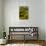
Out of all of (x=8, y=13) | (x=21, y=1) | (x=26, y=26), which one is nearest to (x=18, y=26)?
(x=26, y=26)

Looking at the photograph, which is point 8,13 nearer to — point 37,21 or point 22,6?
point 22,6

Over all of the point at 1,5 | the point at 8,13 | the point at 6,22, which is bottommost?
the point at 6,22

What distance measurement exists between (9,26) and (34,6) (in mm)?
1015

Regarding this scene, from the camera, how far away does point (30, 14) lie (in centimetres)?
406

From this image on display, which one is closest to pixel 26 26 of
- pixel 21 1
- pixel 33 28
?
pixel 33 28

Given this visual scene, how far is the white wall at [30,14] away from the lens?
13.3 ft

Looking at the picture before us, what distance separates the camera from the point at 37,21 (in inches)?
161

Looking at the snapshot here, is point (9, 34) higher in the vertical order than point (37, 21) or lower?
lower

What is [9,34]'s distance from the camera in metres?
3.92

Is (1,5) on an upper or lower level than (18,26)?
upper

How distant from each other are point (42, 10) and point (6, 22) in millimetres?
1206

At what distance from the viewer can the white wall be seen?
404 cm

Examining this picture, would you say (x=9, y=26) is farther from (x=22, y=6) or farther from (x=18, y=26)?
(x=22, y=6)

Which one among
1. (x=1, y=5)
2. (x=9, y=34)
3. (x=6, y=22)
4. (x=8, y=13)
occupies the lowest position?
(x=9, y=34)
